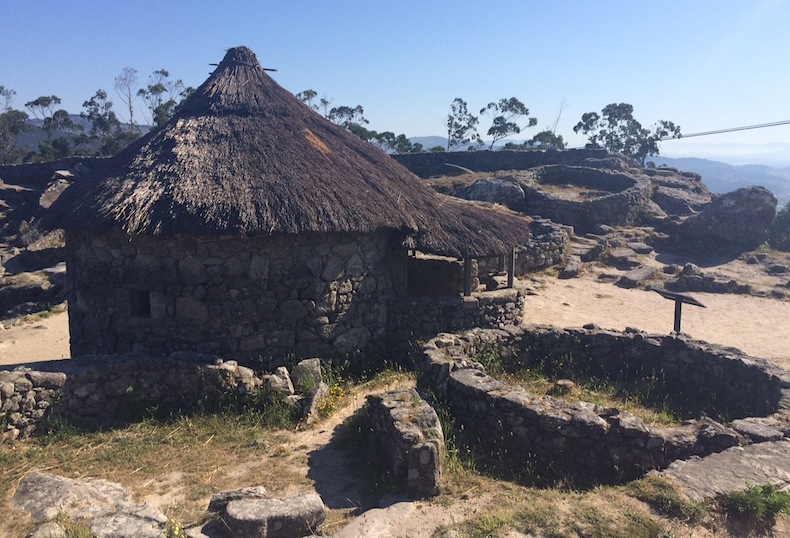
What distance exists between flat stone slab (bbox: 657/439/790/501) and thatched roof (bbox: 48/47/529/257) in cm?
516

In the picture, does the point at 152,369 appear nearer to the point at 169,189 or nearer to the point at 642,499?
the point at 169,189

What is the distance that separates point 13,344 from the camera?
41.5 ft

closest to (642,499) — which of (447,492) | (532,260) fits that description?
(447,492)

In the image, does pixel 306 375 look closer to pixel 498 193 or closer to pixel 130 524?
pixel 130 524

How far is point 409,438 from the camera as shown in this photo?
5.40 meters

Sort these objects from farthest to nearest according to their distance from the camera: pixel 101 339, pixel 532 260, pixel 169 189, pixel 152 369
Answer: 1. pixel 532 260
2. pixel 101 339
3. pixel 169 189
4. pixel 152 369

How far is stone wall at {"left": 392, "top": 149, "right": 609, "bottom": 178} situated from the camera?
3212cm

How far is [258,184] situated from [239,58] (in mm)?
4143

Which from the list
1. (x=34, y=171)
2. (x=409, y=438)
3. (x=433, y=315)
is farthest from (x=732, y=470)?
(x=34, y=171)

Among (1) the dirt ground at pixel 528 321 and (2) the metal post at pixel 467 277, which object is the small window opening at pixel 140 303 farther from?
(2) the metal post at pixel 467 277

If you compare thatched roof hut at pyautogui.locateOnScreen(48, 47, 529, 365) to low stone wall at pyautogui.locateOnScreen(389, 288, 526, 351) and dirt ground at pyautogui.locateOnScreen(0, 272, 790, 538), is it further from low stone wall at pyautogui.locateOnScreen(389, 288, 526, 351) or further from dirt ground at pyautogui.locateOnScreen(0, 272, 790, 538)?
dirt ground at pyautogui.locateOnScreen(0, 272, 790, 538)

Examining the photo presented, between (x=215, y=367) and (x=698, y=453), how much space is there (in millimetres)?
5650

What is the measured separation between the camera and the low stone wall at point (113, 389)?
21.4 ft

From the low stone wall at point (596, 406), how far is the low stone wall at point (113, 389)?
274cm
